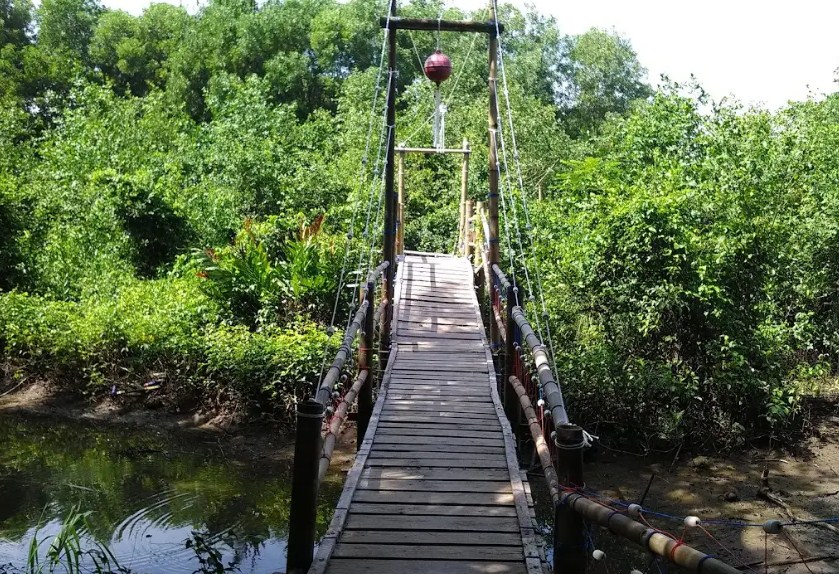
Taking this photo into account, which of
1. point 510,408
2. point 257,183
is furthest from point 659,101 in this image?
point 257,183

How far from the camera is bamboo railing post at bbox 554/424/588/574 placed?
3.37 meters

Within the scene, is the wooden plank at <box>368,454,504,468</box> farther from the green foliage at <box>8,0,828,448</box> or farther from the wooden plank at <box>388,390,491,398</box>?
the green foliage at <box>8,0,828,448</box>

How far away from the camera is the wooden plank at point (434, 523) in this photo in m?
4.29

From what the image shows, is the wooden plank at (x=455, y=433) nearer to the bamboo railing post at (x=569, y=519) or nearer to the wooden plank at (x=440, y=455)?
the wooden plank at (x=440, y=455)

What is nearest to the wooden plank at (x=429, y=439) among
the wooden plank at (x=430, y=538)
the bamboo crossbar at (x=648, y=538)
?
the wooden plank at (x=430, y=538)

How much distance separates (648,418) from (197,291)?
5829mm

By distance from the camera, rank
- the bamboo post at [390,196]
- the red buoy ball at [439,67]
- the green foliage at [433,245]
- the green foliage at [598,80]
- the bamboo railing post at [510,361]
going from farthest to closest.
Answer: the green foliage at [598,80], the green foliage at [433,245], the red buoy ball at [439,67], the bamboo post at [390,196], the bamboo railing post at [510,361]

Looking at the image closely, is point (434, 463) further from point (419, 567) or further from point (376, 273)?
point (376, 273)

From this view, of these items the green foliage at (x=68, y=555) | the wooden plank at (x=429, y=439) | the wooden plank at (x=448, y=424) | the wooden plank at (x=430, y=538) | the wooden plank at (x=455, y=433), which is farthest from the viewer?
the wooden plank at (x=448, y=424)

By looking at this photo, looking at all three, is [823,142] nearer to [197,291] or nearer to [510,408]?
[510,408]

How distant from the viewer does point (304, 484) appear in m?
3.80

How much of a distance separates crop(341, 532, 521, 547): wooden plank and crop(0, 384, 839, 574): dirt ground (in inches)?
114

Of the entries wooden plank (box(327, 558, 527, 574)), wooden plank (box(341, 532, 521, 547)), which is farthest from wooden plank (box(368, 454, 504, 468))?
wooden plank (box(327, 558, 527, 574))

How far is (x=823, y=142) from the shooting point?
1248 centimetres
